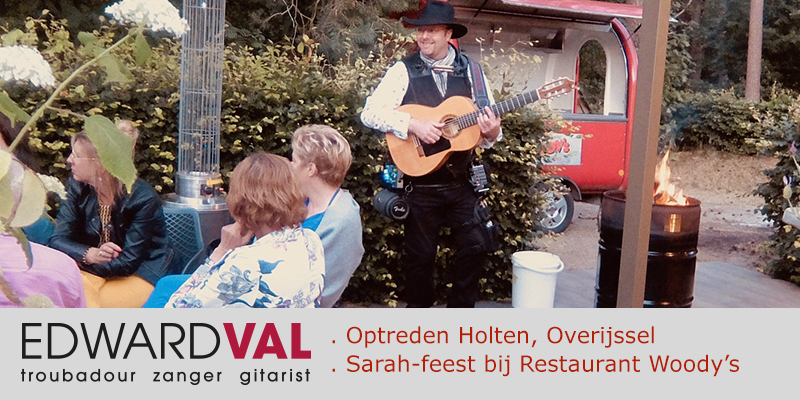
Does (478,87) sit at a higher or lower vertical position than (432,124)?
higher

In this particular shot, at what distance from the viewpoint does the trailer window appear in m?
8.03

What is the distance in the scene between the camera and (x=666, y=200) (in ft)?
11.6

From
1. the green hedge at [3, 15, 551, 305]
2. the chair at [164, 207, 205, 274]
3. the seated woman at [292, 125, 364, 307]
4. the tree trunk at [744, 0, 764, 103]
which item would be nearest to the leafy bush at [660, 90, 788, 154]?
the tree trunk at [744, 0, 764, 103]

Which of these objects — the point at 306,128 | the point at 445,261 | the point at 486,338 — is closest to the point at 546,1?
the point at 445,261

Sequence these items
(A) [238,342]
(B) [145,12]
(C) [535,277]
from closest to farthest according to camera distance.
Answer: (B) [145,12] → (A) [238,342] → (C) [535,277]

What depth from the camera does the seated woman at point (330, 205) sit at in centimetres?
266

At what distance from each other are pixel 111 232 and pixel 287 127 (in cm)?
128

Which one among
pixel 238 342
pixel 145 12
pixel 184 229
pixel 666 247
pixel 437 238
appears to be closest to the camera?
pixel 145 12

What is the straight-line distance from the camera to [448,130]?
3.68m

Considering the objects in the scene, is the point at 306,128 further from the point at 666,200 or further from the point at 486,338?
the point at 666,200

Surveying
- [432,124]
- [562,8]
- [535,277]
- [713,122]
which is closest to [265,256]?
[432,124]

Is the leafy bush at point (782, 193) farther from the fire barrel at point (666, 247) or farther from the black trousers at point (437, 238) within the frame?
the black trousers at point (437, 238)

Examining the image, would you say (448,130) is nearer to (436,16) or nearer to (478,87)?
(478,87)

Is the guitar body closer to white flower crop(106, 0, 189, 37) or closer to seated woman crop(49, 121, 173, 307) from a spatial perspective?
seated woman crop(49, 121, 173, 307)
